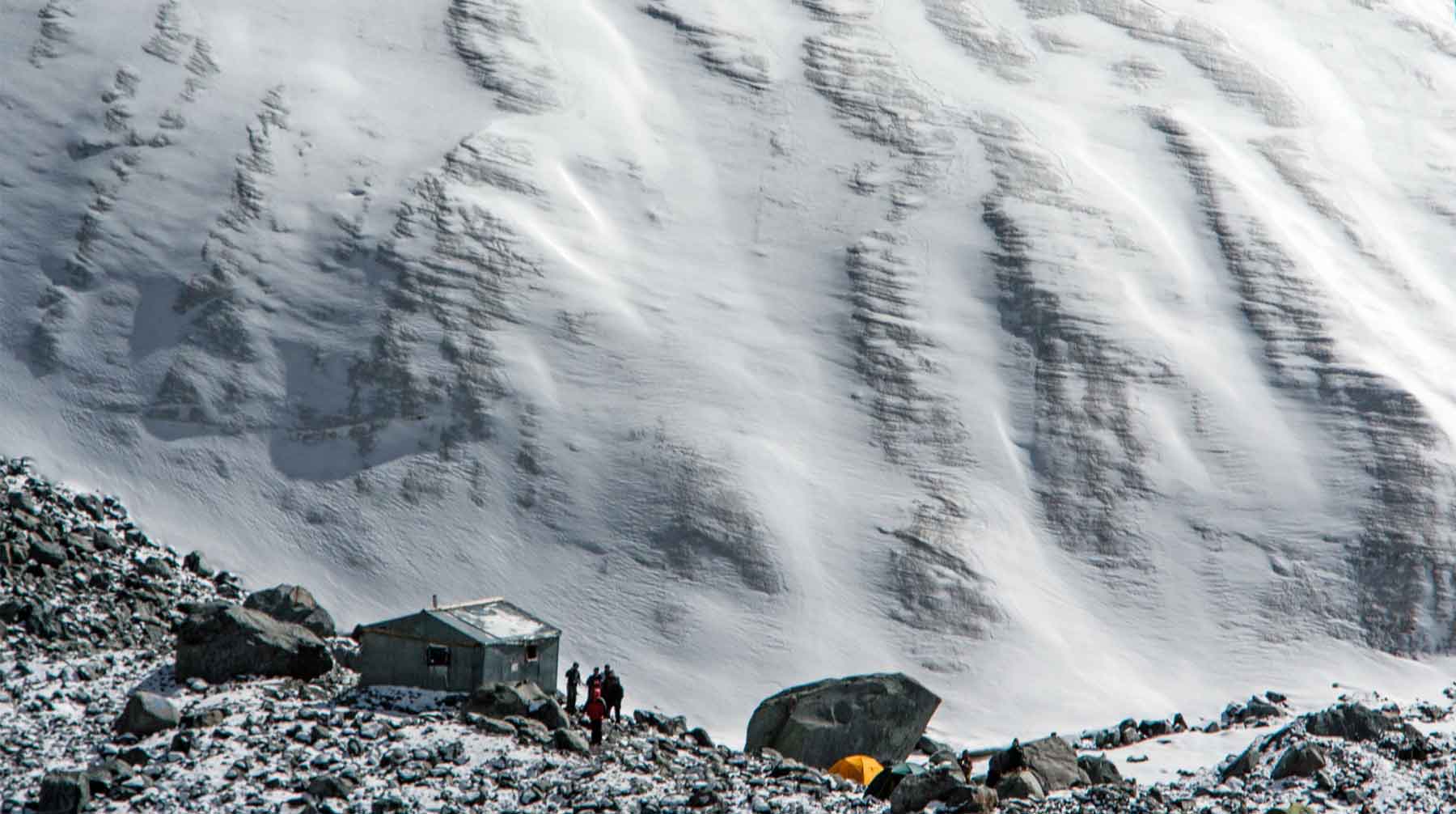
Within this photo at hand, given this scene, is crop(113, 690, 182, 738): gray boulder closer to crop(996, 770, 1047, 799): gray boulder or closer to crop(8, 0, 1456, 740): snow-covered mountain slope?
crop(996, 770, 1047, 799): gray boulder

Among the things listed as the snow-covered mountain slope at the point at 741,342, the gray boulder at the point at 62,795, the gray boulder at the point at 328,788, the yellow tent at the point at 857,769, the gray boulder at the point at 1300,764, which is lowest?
the snow-covered mountain slope at the point at 741,342

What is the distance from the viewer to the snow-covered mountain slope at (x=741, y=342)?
3981 centimetres

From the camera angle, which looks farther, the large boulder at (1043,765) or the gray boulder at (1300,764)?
the large boulder at (1043,765)

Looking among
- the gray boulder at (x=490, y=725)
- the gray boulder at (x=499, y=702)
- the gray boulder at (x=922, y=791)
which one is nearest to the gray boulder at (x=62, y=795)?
the gray boulder at (x=490, y=725)

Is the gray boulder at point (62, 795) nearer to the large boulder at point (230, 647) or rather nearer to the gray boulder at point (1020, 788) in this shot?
the large boulder at point (230, 647)

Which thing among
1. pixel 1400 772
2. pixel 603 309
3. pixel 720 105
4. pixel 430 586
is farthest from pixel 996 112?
pixel 1400 772

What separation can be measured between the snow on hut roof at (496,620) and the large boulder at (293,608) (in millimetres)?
5025

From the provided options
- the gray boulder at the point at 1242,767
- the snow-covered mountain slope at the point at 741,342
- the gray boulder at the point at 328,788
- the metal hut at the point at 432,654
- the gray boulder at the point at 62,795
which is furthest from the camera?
the snow-covered mountain slope at the point at 741,342

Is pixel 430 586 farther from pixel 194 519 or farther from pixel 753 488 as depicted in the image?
pixel 753 488

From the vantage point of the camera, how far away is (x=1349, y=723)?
28.0 m

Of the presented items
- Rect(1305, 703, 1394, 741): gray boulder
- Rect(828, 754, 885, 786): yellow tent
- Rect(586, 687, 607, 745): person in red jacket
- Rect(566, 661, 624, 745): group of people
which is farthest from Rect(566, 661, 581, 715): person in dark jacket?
Rect(1305, 703, 1394, 741): gray boulder

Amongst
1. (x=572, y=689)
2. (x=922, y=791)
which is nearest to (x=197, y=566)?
(x=572, y=689)

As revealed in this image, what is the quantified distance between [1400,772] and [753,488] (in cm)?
2099

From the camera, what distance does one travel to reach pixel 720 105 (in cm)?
5788
